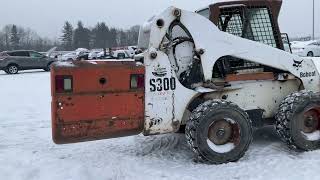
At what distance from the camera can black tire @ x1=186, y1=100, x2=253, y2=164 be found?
237 inches

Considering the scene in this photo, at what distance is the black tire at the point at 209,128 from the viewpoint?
19.8 feet

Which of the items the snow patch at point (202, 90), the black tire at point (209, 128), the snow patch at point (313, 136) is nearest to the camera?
the black tire at point (209, 128)

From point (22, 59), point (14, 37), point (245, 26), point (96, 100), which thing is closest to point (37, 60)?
point (22, 59)

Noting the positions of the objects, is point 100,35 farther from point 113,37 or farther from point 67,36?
point 67,36

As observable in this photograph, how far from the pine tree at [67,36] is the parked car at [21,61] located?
66.7m

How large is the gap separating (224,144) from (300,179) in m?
1.21

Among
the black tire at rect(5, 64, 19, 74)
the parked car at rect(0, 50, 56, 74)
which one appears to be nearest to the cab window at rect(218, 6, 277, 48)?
the parked car at rect(0, 50, 56, 74)

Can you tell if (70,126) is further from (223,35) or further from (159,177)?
(223,35)

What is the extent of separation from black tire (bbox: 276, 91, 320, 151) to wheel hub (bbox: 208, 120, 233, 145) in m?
0.78

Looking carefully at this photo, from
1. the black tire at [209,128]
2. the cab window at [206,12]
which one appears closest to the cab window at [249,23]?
the cab window at [206,12]

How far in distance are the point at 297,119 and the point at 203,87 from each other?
1.36m

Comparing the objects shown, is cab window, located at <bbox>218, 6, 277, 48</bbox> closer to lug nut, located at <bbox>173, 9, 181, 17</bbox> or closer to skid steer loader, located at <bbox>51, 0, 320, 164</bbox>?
skid steer loader, located at <bbox>51, 0, 320, 164</bbox>

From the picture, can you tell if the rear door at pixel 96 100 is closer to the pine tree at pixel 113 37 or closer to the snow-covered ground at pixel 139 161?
the snow-covered ground at pixel 139 161

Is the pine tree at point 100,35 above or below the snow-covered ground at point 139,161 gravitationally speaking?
above
